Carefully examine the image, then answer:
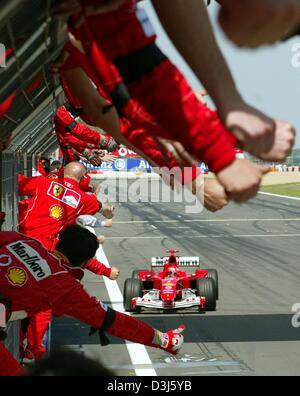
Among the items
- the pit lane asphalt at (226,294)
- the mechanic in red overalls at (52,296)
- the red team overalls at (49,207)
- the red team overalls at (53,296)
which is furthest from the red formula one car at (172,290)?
the red team overalls at (53,296)

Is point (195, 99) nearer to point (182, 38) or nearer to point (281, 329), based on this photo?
point (182, 38)

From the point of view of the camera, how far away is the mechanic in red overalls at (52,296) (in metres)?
3.80

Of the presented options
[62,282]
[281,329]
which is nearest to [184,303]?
[281,329]

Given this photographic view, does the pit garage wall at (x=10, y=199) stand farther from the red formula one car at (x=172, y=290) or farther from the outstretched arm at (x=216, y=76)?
the red formula one car at (x=172, y=290)

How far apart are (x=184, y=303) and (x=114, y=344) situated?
232 cm

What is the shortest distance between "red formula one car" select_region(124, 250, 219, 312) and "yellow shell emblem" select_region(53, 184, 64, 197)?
374 centimetres

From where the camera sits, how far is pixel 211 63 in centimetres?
150

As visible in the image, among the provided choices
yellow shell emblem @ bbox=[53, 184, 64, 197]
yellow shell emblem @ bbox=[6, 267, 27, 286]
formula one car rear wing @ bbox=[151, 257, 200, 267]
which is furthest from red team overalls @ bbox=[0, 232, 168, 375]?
formula one car rear wing @ bbox=[151, 257, 200, 267]

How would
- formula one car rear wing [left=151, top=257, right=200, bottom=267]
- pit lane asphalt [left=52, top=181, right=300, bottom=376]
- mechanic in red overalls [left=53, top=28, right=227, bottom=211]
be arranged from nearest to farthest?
mechanic in red overalls [left=53, top=28, right=227, bottom=211] → pit lane asphalt [left=52, top=181, right=300, bottom=376] → formula one car rear wing [left=151, top=257, right=200, bottom=267]

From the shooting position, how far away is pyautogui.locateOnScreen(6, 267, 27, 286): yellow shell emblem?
12.8 feet

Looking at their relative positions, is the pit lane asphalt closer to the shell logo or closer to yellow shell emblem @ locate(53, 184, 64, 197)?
the shell logo

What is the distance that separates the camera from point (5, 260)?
13.3ft

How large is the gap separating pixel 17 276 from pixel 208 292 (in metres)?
8.70

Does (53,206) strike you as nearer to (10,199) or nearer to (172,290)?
(10,199)
